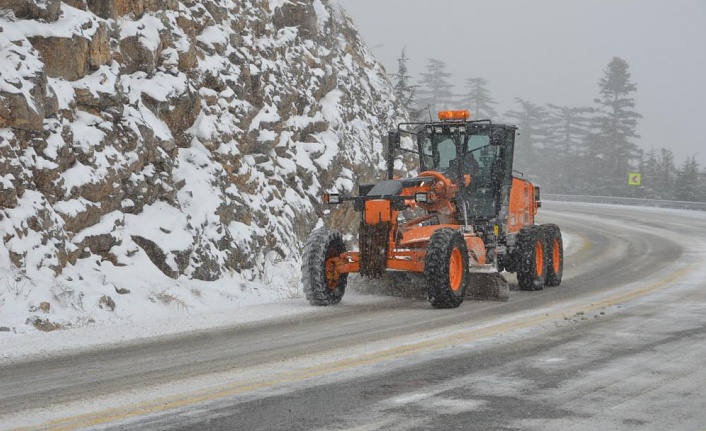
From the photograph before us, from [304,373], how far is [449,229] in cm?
506

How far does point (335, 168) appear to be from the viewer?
1934 centimetres

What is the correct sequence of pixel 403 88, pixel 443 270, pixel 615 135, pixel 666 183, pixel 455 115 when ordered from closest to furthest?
pixel 443 270 → pixel 455 115 → pixel 403 88 → pixel 666 183 → pixel 615 135

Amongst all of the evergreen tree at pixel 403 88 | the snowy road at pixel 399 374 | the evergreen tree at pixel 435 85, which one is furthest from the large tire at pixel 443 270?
the evergreen tree at pixel 435 85

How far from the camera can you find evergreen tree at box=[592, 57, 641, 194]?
62.8 metres

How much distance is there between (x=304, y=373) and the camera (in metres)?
7.25

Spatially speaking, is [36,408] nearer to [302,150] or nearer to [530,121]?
[302,150]

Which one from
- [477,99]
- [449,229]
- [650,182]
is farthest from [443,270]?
[477,99]

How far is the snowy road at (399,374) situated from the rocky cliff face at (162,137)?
317 cm

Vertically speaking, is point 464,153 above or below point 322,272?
above

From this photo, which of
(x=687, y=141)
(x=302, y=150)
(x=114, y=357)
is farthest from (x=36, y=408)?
(x=687, y=141)

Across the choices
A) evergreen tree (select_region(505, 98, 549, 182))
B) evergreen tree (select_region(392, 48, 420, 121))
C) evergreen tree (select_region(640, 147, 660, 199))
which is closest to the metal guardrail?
evergreen tree (select_region(640, 147, 660, 199))

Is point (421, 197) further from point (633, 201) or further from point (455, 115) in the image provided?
point (633, 201)

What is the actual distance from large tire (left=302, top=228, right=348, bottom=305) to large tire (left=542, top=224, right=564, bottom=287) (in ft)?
15.1

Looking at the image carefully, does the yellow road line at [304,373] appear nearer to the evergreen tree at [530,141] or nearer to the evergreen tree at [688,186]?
the evergreen tree at [688,186]
